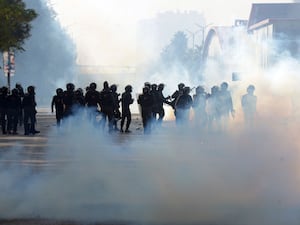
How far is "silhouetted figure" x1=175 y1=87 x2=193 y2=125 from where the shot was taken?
21.0 metres

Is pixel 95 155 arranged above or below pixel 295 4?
below

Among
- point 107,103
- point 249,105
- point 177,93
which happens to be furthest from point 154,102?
point 249,105

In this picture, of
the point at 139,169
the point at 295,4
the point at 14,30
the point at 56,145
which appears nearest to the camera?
the point at 139,169

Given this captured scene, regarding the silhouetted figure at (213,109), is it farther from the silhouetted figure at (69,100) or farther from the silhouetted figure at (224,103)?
the silhouetted figure at (69,100)

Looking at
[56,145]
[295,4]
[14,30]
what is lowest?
[56,145]

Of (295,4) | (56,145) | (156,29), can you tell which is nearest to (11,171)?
(56,145)

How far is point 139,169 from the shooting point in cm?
1048

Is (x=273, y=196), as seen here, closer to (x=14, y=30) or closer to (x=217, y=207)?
(x=217, y=207)

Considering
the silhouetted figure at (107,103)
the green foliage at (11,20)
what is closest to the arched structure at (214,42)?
the green foliage at (11,20)

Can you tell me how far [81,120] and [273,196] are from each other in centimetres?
1171

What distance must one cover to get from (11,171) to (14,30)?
1870 centimetres

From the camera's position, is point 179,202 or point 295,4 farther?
point 295,4

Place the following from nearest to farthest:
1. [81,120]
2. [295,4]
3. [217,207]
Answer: [217,207] → [81,120] → [295,4]

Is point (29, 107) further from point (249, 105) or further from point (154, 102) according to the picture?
point (249, 105)
